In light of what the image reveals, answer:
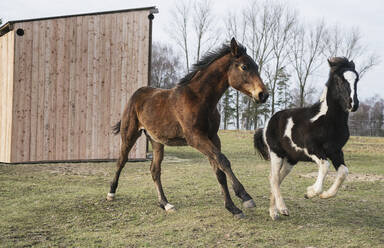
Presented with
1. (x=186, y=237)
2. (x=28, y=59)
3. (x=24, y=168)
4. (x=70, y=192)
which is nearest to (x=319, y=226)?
(x=186, y=237)

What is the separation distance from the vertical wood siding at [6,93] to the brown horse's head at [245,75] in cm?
896

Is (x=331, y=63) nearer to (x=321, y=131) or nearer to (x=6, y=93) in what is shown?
→ (x=321, y=131)

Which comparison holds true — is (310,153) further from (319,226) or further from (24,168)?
(24,168)

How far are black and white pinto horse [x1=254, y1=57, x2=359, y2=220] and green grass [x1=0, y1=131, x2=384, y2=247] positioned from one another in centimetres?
55

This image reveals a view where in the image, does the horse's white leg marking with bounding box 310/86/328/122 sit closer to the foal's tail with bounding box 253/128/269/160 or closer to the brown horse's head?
the brown horse's head

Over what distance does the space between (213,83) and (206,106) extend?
312 millimetres

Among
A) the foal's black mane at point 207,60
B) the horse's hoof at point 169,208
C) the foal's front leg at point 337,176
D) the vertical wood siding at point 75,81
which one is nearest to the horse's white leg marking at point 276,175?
the foal's front leg at point 337,176

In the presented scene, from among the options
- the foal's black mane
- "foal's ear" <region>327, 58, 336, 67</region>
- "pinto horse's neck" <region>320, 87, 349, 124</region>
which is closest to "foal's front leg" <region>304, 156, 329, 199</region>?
"pinto horse's neck" <region>320, 87, 349, 124</region>

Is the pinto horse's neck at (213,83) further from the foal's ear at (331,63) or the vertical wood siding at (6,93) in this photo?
the vertical wood siding at (6,93)

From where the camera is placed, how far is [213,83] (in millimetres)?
4629

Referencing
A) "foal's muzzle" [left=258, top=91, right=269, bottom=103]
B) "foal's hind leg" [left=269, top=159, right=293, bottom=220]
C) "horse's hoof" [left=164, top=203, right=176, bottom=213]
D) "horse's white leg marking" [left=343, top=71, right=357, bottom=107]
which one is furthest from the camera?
"horse's hoof" [left=164, top=203, right=176, bottom=213]

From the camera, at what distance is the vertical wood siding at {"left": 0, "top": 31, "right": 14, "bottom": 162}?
1112 cm

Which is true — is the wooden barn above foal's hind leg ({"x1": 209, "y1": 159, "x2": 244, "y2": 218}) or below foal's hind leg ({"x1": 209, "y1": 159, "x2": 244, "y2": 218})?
above

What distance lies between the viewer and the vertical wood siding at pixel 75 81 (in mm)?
11195
